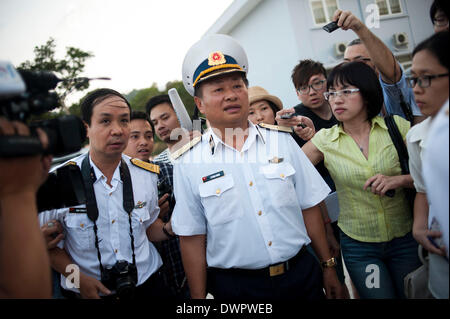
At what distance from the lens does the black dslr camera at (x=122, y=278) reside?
1774 millimetres

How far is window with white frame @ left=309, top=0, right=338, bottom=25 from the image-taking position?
1044cm

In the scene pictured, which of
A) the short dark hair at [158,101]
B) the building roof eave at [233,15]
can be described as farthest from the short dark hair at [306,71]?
the building roof eave at [233,15]

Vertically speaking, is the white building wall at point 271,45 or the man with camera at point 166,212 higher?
the white building wall at point 271,45

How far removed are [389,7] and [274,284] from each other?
12.5m

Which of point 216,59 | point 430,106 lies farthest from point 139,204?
point 430,106

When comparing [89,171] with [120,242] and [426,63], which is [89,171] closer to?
[120,242]

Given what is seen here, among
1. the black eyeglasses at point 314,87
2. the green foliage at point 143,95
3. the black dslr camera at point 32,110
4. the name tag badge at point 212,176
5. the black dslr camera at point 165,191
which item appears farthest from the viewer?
the green foliage at point 143,95

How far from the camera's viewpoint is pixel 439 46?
4.09 feet

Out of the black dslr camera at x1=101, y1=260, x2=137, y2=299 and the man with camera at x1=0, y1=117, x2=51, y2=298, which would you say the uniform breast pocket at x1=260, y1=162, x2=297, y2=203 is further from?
the man with camera at x1=0, y1=117, x2=51, y2=298

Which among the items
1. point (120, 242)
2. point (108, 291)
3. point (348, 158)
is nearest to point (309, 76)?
point (348, 158)

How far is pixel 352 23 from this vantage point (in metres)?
1.95

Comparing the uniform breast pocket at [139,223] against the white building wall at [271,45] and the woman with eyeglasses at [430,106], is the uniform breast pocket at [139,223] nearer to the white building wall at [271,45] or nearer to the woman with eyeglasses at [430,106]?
the woman with eyeglasses at [430,106]

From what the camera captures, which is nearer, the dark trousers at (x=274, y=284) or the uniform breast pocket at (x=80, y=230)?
the dark trousers at (x=274, y=284)

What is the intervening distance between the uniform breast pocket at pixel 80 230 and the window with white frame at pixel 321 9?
36.8ft
